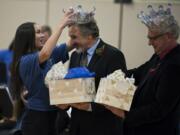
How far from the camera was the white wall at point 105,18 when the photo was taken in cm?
452

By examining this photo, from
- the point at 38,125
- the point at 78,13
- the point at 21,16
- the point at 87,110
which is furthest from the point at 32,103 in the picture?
the point at 21,16

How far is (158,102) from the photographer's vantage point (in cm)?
227

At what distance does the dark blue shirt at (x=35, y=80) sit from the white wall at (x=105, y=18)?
6.52ft

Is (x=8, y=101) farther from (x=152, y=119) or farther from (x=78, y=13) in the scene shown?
(x=152, y=119)

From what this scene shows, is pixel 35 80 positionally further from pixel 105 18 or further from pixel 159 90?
pixel 105 18

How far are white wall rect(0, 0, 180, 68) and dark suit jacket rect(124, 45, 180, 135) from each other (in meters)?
2.08

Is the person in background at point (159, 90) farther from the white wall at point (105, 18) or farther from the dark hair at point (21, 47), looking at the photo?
the white wall at point (105, 18)

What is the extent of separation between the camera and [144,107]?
232 centimetres

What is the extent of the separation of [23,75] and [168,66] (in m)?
0.95

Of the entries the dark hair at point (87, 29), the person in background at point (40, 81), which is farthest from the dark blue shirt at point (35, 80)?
the dark hair at point (87, 29)

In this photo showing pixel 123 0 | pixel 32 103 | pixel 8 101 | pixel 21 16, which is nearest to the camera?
pixel 32 103

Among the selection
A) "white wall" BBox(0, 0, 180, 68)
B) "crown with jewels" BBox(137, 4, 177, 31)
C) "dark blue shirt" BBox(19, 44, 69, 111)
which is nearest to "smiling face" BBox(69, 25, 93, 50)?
"dark blue shirt" BBox(19, 44, 69, 111)

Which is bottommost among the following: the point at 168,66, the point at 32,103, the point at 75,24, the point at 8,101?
the point at 8,101

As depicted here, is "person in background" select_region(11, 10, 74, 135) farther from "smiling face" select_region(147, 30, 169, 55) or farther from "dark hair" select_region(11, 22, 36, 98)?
"smiling face" select_region(147, 30, 169, 55)
